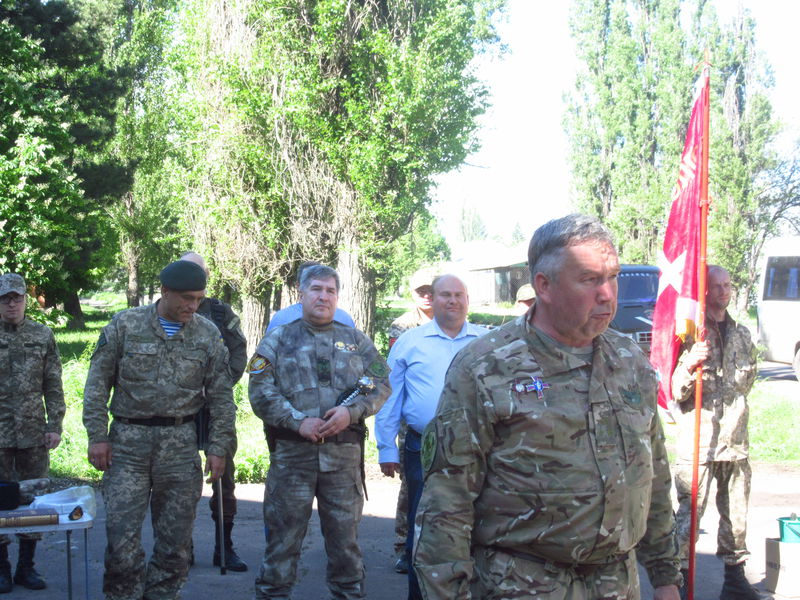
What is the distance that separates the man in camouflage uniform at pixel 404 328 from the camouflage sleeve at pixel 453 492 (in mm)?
2937

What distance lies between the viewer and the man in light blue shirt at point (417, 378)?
5.06m

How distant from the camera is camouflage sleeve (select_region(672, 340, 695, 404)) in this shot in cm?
530

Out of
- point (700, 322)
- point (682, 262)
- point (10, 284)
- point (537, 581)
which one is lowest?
point (537, 581)

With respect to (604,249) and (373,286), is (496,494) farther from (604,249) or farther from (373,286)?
(373,286)

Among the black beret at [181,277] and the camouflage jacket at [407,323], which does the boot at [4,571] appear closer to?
the black beret at [181,277]

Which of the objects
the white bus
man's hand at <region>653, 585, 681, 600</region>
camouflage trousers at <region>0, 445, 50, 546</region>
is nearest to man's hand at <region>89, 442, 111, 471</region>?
camouflage trousers at <region>0, 445, 50, 546</region>

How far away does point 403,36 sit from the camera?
1638 centimetres

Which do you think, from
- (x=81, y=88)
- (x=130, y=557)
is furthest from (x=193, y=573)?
(x=81, y=88)

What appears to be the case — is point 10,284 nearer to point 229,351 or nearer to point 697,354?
point 229,351

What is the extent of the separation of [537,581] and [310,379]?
8.90ft

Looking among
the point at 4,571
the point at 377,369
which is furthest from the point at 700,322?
the point at 4,571

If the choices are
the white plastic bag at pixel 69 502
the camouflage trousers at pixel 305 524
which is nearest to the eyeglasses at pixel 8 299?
the white plastic bag at pixel 69 502

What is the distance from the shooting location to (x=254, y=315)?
19.1 m

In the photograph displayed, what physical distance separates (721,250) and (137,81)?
26069mm
